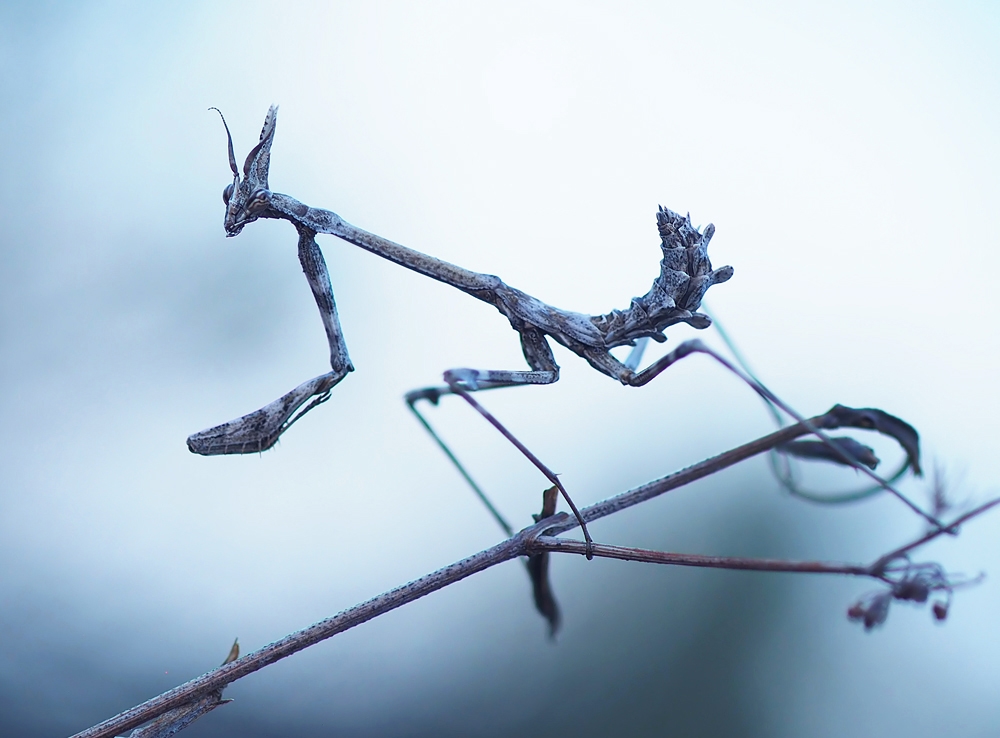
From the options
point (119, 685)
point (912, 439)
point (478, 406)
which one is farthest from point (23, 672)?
point (912, 439)

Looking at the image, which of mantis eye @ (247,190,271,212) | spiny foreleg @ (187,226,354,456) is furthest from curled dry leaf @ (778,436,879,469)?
mantis eye @ (247,190,271,212)

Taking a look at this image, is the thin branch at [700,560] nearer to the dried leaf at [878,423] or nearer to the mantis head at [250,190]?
the dried leaf at [878,423]

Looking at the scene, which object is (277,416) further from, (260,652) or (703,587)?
(703,587)

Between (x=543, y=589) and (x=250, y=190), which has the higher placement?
(x=250, y=190)

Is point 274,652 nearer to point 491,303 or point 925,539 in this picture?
point 491,303

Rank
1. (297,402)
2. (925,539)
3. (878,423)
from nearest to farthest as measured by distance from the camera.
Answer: (925,539)
(878,423)
(297,402)

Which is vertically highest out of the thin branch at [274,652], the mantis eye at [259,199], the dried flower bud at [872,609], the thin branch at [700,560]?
the mantis eye at [259,199]

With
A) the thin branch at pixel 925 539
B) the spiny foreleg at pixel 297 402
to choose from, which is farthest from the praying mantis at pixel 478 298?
the thin branch at pixel 925 539

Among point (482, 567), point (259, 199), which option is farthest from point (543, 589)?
point (259, 199)

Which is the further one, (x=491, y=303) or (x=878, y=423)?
(x=491, y=303)
